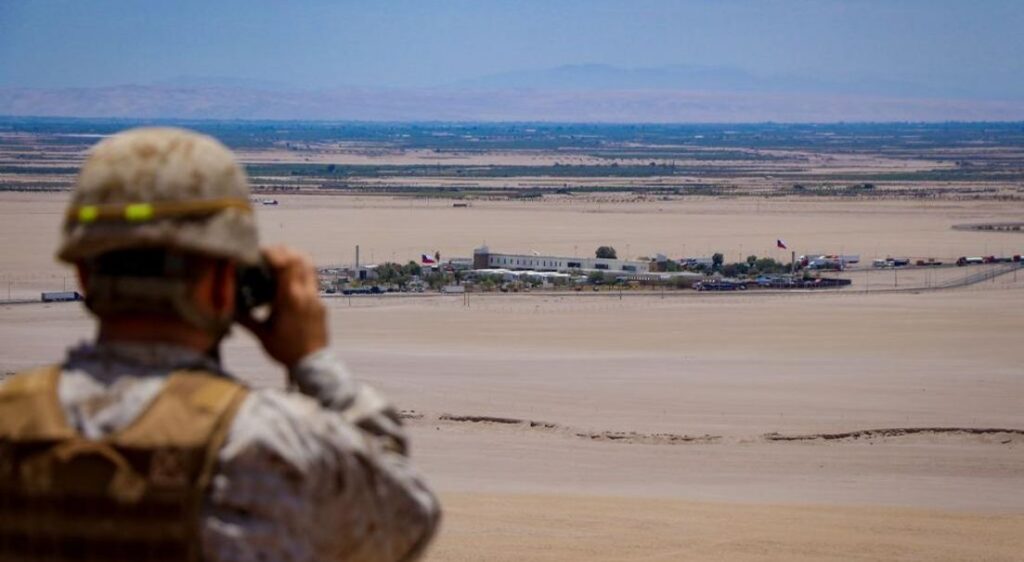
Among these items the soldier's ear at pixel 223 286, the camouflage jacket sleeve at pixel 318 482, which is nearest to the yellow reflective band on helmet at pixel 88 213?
the soldier's ear at pixel 223 286

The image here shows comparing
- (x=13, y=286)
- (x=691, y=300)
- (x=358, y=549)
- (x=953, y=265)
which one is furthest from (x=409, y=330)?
(x=358, y=549)

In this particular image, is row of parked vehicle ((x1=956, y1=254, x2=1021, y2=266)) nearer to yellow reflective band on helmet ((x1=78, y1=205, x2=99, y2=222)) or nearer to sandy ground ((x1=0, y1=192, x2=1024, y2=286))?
sandy ground ((x1=0, y1=192, x2=1024, y2=286))

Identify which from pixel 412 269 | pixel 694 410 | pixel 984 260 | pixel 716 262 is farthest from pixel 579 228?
pixel 694 410

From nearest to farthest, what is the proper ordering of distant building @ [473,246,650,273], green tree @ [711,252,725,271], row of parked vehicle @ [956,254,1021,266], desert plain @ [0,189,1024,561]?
desert plain @ [0,189,1024,561]
distant building @ [473,246,650,273]
green tree @ [711,252,725,271]
row of parked vehicle @ [956,254,1021,266]

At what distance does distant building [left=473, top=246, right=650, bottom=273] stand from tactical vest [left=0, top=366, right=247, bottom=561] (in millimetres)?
50446

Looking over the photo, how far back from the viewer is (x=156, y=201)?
208 cm

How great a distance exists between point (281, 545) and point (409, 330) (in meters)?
35.6

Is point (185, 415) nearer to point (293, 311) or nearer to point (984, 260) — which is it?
point (293, 311)

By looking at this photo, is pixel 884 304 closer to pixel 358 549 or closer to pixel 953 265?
pixel 953 265

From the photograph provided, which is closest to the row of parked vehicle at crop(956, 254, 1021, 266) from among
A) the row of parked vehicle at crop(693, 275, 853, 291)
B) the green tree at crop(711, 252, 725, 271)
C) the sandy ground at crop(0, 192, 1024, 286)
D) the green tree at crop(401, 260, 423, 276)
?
the sandy ground at crop(0, 192, 1024, 286)

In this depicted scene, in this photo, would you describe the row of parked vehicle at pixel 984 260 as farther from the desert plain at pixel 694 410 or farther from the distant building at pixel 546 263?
the distant building at pixel 546 263

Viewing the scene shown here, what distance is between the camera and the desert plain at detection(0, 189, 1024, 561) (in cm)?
1530

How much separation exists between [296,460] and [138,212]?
34cm

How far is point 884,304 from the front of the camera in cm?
4384
